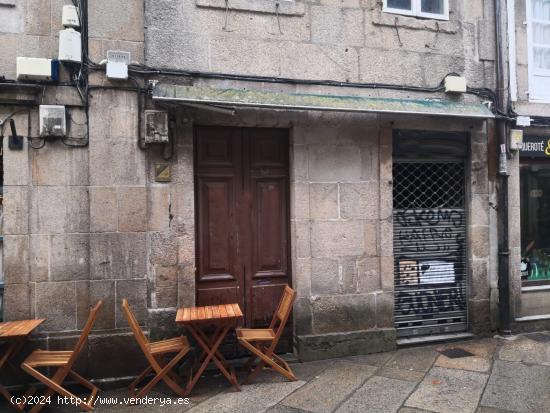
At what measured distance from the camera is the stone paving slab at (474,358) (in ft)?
16.9

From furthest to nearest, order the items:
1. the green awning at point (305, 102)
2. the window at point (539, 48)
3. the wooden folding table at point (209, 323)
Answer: the window at point (539, 48)
the green awning at point (305, 102)
the wooden folding table at point (209, 323)

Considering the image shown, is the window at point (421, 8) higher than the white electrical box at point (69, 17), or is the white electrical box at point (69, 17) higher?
the window at point (421, 8)

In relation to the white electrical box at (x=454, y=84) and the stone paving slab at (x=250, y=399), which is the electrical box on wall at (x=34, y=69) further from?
the white electrical box at (x=454, y=84)

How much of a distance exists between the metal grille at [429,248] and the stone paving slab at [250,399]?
2044 mm

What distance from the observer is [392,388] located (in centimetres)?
461

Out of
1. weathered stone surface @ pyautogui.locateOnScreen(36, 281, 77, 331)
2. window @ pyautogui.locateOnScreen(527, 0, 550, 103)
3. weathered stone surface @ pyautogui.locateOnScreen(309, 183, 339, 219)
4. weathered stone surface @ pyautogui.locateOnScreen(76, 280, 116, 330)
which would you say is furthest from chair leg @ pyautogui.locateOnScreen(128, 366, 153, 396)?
window @ pyautogui.locateOnScreen(527, 0, 550, 103)

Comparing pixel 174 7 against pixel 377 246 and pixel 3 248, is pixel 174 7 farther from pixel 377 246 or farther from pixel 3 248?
pixel 377 246

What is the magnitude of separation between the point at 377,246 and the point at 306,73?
2.30 m

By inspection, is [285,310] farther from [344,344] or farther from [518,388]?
[518,388]

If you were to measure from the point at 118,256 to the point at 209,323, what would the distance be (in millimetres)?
1253

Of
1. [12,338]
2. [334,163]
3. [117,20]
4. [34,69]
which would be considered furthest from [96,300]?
[334,163]

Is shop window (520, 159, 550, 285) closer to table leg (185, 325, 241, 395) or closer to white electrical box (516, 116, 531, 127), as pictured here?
white electrical box (516, 116, 531, 127)

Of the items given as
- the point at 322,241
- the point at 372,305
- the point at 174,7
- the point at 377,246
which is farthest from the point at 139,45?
the point at 372,305

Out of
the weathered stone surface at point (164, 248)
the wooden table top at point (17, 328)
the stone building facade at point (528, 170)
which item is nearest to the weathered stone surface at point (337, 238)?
the weathered stone surface at point (164, 248)
